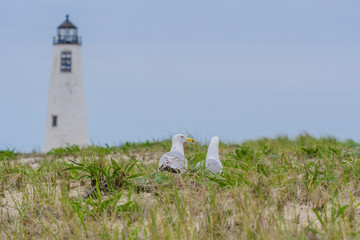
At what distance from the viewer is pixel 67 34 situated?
123 feet

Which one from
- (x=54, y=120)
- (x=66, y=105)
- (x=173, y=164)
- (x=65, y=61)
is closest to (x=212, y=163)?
(x=173, y=164)

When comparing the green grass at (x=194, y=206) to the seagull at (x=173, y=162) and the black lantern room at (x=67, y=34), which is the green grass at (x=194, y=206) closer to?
the seagull at (x=173, y=162)

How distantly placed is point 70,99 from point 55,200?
1215 inches

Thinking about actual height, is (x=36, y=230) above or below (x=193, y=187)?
below

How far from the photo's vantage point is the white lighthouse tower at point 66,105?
114 ft

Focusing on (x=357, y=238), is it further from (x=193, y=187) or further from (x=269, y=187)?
(x=193, y=187)

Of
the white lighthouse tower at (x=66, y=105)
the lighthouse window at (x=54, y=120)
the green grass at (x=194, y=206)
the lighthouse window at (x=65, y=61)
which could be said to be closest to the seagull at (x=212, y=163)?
the green grass at (x=194, y=206)

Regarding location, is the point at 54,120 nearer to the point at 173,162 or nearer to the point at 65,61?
the point at 65,61

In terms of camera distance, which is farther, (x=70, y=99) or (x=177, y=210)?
(x=70, y=99)

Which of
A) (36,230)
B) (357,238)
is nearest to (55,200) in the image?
(36,230)

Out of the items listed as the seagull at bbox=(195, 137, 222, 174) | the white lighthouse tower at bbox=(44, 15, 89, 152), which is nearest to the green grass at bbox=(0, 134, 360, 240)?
the seagull at bbox=(195, 137, 222, 174)

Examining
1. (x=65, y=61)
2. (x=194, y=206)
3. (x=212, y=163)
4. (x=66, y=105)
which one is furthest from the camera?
(x=65, y=61)

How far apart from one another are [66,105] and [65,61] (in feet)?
11.3

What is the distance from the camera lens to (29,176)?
5637 millimetres
